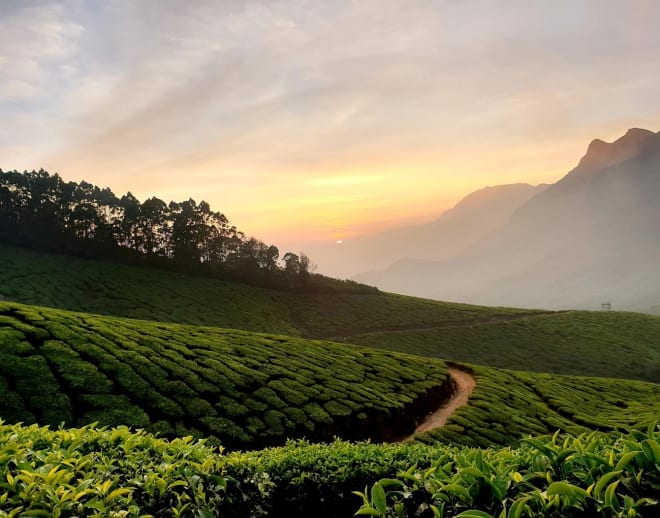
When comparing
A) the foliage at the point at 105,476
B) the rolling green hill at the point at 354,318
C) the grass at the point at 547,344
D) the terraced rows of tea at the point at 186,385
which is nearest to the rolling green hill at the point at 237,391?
the terraced rows of tea at the point at 186,385

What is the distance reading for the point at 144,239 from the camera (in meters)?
71.6

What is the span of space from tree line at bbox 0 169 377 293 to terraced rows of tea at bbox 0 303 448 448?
46473mm

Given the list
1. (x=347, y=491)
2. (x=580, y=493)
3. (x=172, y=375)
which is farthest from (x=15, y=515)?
(x=172, y=375)

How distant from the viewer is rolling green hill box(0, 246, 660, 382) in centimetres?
4853

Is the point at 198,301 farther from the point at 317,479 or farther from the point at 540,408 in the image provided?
the point at 317,479

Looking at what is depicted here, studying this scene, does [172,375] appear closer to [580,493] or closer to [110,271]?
[580,493]

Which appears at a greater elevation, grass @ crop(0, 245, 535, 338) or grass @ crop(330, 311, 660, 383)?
grass @ crop(0, 245, 535, 338)

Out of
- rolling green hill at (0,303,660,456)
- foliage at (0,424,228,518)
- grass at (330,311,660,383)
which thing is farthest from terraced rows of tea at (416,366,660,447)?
foliage at (0,424,228,518)

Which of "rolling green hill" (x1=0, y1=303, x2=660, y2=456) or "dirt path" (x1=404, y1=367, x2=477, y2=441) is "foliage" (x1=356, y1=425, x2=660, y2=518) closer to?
"rolling green hill" (x1=0, y1=303, x2=660, y2=456)

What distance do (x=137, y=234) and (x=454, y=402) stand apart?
64.3 meters

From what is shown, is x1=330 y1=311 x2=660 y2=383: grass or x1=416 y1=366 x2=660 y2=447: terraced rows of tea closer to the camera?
x1=416 y1=366 x2=660 y2=447: terraced rows of tea

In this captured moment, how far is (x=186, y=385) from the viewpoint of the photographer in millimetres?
18797

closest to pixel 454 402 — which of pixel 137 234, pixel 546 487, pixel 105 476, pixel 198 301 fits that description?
pixel 546 487

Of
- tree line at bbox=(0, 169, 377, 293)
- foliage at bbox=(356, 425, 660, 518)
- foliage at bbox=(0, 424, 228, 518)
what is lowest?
foliage at bbox=(0, 424, 228, 518)
